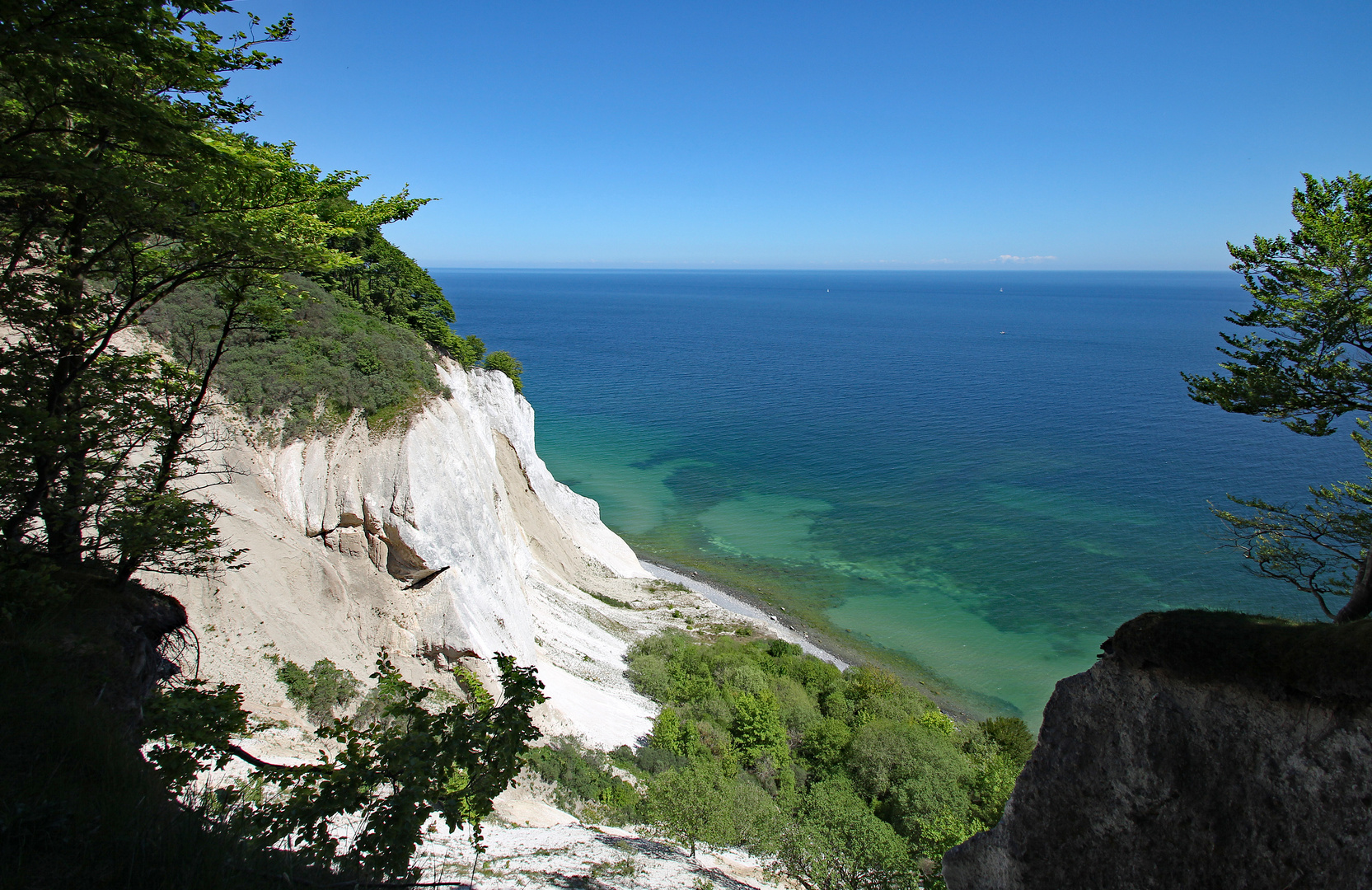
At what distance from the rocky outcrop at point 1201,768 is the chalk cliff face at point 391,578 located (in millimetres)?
14493

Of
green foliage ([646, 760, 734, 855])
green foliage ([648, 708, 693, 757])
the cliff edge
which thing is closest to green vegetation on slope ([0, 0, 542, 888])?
the cliff edge

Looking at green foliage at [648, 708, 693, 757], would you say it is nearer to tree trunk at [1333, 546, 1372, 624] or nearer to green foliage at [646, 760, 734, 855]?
green foliage at [646, 760, 734, 855]

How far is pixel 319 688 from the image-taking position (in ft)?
52.1

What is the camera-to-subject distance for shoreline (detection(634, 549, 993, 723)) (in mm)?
31859

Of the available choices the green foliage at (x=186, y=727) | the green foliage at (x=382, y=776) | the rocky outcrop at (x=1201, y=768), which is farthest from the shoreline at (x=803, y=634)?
the green foliage at (x=186, y=727)

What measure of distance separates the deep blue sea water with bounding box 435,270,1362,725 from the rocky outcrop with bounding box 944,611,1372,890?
22.8 metres

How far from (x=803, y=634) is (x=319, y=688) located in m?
26.4

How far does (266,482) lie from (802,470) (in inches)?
1805

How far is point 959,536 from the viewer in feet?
152

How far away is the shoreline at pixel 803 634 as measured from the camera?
3186 cm

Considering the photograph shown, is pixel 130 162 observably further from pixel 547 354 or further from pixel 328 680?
pixel 547 354

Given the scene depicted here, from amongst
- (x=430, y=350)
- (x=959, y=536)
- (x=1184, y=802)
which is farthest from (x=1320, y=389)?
(x=959, y=536)

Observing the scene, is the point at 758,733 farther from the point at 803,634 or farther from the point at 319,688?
the point at 319,688

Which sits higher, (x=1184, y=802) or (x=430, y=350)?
(x=430, y=350)
